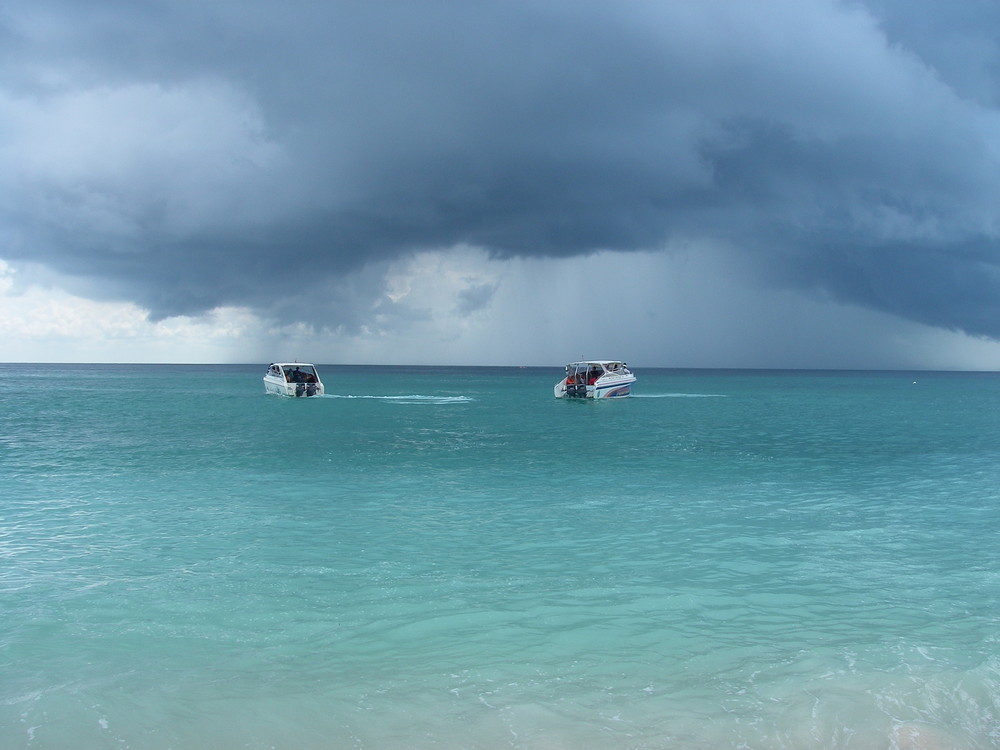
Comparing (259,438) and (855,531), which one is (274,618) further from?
(259,438)

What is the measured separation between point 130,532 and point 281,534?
11.3ft

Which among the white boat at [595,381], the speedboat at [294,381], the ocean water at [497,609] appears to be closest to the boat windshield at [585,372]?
the white boat at [595,381]

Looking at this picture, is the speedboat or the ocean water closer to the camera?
the ocean water

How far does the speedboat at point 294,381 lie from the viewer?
250 feet

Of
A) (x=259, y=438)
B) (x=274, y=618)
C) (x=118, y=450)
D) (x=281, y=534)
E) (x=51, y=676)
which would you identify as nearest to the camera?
(x=51, y=676)

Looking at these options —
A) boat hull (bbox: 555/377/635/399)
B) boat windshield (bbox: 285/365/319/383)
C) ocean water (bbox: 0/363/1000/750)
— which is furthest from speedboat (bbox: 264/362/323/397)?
ocean water (bbox: 0/363/1000/750)

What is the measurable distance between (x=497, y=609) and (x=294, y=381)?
230 ft

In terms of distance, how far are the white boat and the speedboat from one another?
2578cm

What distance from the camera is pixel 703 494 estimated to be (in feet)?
73.4

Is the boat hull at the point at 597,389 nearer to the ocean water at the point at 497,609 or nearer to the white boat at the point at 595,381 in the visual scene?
the white boat at the point at 595,381

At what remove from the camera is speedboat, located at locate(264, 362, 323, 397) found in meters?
76.2

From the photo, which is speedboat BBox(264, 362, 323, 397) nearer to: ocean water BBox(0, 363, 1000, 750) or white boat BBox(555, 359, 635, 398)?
white boat BBox(555, 359, 635, 398)

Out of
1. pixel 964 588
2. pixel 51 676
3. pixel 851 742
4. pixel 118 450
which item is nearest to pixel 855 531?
pixel 964 588

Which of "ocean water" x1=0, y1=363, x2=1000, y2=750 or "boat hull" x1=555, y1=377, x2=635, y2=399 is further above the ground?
"boat hull" x1=555, y1=377, x2=635, y2=399
